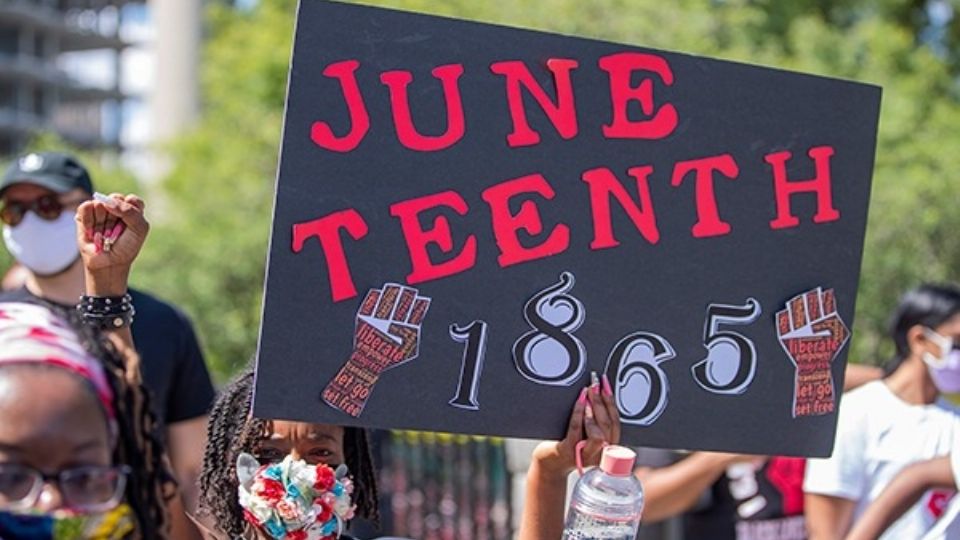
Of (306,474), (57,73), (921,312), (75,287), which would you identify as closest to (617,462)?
(306,474)

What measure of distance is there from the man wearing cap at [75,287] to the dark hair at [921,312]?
2385 millimetres

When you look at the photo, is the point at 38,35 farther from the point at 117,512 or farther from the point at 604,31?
the point at 117,512

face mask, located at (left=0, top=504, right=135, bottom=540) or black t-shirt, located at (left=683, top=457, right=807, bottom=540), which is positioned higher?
face mask, located at (left=0, top=504, right=135, bottom=540)

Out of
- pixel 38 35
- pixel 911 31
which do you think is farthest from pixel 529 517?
pixel 38 35

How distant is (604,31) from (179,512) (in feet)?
42.3

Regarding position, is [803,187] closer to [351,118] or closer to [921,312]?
[351,118]

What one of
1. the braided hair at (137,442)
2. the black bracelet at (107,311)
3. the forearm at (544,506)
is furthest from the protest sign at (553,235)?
the braided hair at (137,442)

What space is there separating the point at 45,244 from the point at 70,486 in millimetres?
2560

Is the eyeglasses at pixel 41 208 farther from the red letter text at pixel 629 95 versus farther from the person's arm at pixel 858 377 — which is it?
the person's arm at pixel 858 377

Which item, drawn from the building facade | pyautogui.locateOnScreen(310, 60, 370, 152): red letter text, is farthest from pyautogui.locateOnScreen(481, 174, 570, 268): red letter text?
the building facade

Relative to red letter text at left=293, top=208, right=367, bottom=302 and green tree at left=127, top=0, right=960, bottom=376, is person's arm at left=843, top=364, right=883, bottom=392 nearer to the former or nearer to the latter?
red letter text at left=293, top=208, right=367, bottom=302

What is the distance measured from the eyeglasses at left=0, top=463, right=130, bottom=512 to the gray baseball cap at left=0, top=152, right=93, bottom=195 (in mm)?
2615

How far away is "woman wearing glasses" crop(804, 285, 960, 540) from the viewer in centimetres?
432

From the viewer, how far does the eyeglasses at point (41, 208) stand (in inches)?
168
